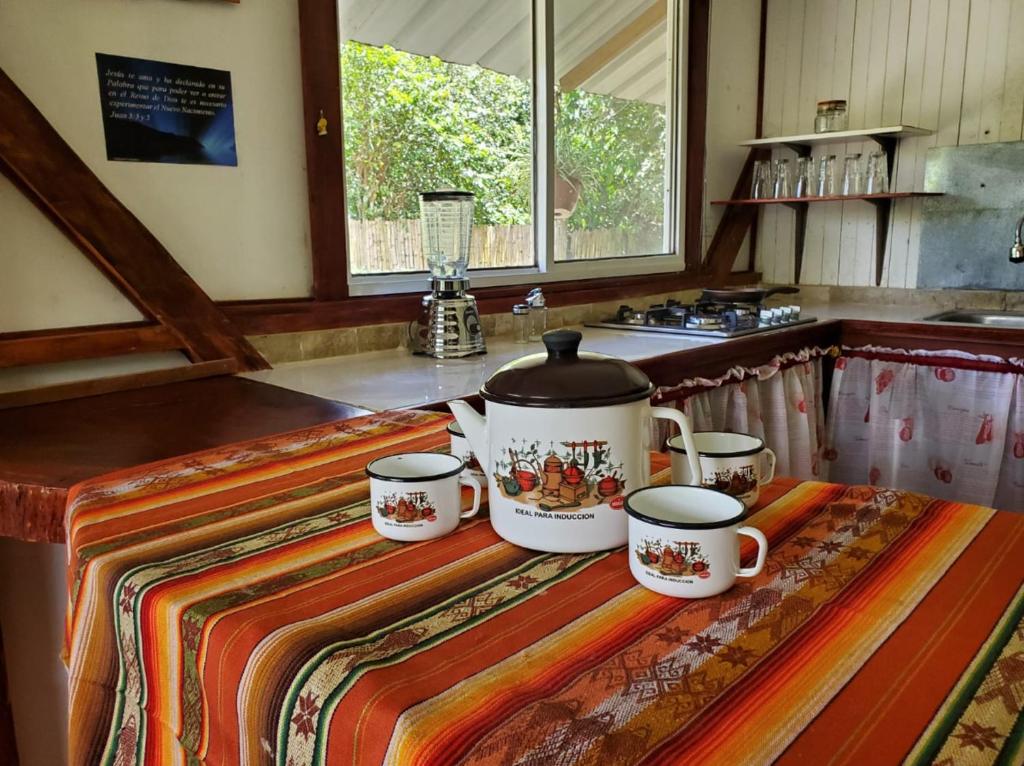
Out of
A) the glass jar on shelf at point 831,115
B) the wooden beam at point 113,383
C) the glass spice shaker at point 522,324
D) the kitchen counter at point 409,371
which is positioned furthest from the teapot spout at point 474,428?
the glass jar on shelf at point 831,115

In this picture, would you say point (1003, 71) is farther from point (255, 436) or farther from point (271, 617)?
point (271, 617)

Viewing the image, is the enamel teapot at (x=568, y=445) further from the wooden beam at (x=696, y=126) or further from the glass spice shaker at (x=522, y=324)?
the wooden beam at (x=696, y=126)

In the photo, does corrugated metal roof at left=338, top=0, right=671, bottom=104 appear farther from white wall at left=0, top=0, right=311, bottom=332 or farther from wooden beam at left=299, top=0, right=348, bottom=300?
white wall at left=0, top=0, right=311, bottom=332

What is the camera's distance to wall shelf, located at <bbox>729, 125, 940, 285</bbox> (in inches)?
116

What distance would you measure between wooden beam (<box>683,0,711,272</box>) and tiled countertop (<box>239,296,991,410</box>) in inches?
34.6

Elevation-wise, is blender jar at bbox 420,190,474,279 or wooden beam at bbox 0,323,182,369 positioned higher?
blender jar at bbox 420,190,474,279

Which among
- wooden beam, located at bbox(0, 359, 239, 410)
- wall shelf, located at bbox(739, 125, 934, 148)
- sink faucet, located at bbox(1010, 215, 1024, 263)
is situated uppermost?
wall shelf, located at bbox(739, 125, 934, 148)

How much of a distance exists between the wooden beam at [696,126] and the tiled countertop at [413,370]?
88 centimetres

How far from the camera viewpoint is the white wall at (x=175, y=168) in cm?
153

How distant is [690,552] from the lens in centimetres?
67

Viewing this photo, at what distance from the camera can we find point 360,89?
6.86 feet

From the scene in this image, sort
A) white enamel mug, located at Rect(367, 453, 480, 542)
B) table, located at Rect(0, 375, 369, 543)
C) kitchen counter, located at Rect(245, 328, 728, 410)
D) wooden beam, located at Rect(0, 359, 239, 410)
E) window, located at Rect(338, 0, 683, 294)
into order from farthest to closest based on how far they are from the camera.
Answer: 1. window, located at Rect(338, 0, 683, 294)
2. kitchen counter, located at Rect(245, 328, 728, 410)
3. wooden beam, located at Rect(0, 359, 239, 410)
4. table, located at Rect(0, 375, 369, 543)
5. white enamel mug, located at Rect(367, 453, 480, 542)

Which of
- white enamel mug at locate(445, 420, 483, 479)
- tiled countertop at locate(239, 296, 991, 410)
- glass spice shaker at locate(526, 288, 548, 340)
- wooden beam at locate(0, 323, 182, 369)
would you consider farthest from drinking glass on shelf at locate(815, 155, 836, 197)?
white enamel mug at locate(445, 420, 483, 479)

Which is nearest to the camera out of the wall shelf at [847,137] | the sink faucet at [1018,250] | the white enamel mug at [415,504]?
the white enamel mug at [415,504]
